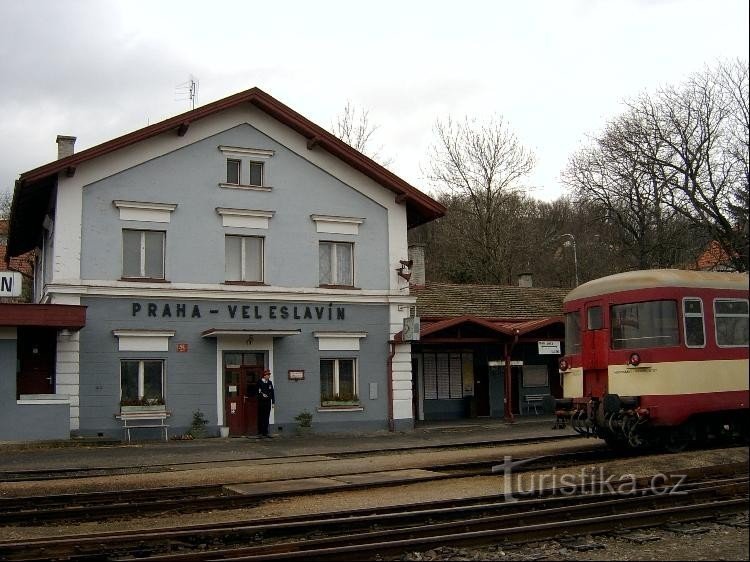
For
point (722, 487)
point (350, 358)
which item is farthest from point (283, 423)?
point (722, 487)

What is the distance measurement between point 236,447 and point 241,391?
9.36ft

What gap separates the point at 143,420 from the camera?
20234 millimetres

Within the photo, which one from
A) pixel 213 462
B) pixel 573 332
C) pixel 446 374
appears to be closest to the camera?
pixel 573 332

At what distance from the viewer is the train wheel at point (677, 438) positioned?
14180 mm

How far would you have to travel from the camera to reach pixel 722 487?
34.6 ft

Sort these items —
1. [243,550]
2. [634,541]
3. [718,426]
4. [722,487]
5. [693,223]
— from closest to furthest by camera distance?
[243,550] < [634,541] < [722,487] < [718,426] < [693,223]

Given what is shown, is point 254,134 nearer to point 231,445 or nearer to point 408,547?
point 231,445

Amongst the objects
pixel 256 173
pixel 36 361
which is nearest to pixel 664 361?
pixel 256 173

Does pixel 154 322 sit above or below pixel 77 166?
below

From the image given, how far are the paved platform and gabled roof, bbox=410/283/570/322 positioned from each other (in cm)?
456

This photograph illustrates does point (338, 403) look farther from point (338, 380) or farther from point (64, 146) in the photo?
point (64, 146)

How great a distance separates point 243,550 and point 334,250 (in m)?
15.7

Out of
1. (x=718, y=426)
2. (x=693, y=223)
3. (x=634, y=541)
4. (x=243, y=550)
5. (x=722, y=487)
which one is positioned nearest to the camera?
(x=243, y=550)

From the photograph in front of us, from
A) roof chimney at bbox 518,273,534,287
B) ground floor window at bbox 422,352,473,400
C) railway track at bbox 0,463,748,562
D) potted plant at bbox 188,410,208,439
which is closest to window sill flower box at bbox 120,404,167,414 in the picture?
potted plant at bbox 188,410,208,439
